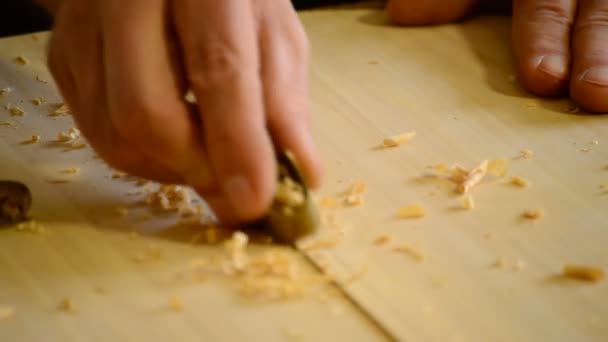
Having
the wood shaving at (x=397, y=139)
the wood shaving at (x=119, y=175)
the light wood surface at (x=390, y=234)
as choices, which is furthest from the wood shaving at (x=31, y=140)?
the wood shaving at (x=397, y=139)

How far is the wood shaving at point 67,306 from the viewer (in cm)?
58

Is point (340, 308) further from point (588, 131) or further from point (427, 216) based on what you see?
point (588, 131)

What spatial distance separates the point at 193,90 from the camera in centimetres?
61

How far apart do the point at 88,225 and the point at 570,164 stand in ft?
1.57

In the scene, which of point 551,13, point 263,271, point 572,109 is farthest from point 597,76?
point 263,271

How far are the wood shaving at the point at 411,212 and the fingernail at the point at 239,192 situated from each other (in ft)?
0.53

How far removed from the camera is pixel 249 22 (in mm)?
624

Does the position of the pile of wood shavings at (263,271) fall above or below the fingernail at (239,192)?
below

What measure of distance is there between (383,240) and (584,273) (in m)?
0.16

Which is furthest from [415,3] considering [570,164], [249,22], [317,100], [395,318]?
[395,318]

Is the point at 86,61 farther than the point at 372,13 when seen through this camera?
No

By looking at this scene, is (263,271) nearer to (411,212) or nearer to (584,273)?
(411,212)

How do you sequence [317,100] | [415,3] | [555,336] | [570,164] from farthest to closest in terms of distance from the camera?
1. [415,3]
2. [317,100]
3. [570,164]
4. [555,336]

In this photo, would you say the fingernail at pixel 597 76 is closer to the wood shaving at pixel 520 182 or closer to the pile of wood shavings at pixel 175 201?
the wood shaving at pixel 520 182
